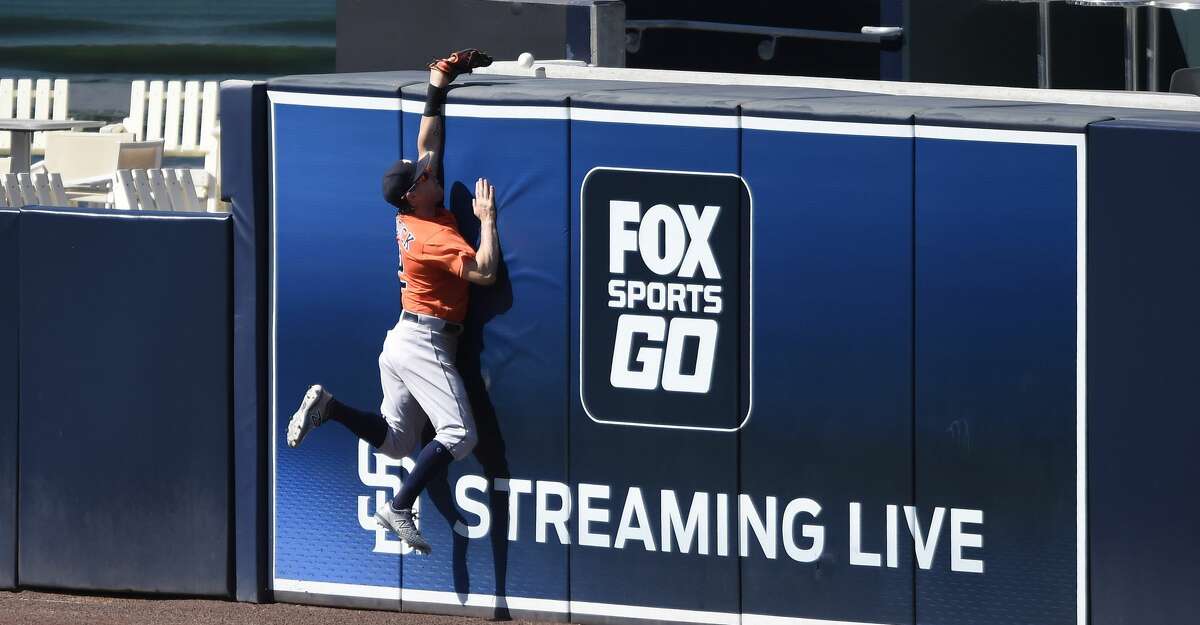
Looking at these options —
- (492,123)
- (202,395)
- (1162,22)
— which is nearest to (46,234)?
(202,395)

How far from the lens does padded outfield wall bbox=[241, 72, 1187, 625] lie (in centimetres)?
Result: 694

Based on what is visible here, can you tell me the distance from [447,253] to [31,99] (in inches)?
530

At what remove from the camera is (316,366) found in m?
7.88

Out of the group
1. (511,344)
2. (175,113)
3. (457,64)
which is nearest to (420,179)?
(457,64)

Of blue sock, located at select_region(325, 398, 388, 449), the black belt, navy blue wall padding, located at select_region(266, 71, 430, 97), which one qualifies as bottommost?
blue sock, located at select_region(325, 398, 388, 449)

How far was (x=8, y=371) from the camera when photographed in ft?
27.0

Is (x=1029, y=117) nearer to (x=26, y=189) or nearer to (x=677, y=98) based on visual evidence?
(x=677, y=98)

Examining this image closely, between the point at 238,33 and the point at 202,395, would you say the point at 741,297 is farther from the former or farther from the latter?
the point at 238,33

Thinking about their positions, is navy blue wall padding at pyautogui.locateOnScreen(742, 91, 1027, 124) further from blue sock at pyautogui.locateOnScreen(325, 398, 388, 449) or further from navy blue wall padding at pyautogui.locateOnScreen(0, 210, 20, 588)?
navy blue wall padding at pyautogui.locateOnScreen(0, 210, 20, 588)

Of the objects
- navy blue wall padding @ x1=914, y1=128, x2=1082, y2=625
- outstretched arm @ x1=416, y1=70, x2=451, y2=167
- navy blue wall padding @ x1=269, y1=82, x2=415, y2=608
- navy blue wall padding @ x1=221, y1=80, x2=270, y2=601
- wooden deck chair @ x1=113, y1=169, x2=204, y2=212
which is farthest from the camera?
wooden deck chair @ x1=113, y1=169, x2=204, y2=212

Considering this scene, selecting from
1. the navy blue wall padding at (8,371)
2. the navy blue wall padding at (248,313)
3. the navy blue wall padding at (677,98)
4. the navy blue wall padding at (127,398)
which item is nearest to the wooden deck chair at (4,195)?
the navy blue wall padding at (8,371)

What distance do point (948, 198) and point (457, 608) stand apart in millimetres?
2843

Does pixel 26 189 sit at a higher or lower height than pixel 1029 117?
higher

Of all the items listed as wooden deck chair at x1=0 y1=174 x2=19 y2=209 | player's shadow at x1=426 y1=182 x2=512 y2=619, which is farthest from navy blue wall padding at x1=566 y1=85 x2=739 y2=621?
wooden deck chair at x1=0 y1=174 x2=19 y2=209
